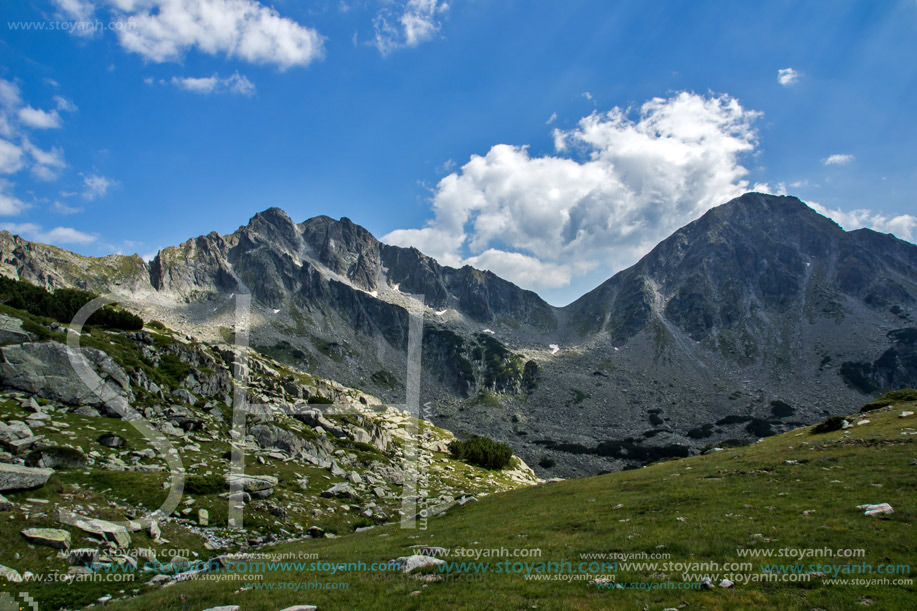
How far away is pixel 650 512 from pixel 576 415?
176 metres

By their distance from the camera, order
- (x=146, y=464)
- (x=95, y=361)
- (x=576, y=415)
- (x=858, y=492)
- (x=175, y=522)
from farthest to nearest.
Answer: (x=576, y=415) → (x=95, y=361) → (x=146, y=464) → (x=175, y=522) → (x=858, y=492)

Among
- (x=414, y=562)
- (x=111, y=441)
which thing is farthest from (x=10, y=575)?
(x=111, y=441)

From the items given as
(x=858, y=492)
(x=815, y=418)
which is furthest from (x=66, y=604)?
(x=815, y=418)

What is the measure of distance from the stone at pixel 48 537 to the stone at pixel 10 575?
6.63ft

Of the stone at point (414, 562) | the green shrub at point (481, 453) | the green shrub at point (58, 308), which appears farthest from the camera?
the green shrub at point (481, 453)

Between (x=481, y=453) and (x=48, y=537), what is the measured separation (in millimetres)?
77689

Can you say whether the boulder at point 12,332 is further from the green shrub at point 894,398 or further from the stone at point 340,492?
the green shrub at point 894,398

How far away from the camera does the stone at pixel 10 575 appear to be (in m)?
15.0

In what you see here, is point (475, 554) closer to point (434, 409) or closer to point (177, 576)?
point (177, 576)

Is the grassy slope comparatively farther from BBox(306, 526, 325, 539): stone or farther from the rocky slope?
the rocky slope

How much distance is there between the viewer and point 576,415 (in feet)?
623

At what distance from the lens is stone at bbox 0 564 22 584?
15.0m

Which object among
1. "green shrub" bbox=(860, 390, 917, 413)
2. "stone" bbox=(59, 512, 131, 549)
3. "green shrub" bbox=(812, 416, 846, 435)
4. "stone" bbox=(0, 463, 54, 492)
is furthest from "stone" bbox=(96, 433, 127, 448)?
"green shrub" bbox=(860, 390, 917, 413)

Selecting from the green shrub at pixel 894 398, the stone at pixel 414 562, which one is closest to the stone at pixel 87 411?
the stone at pixel 414 562
